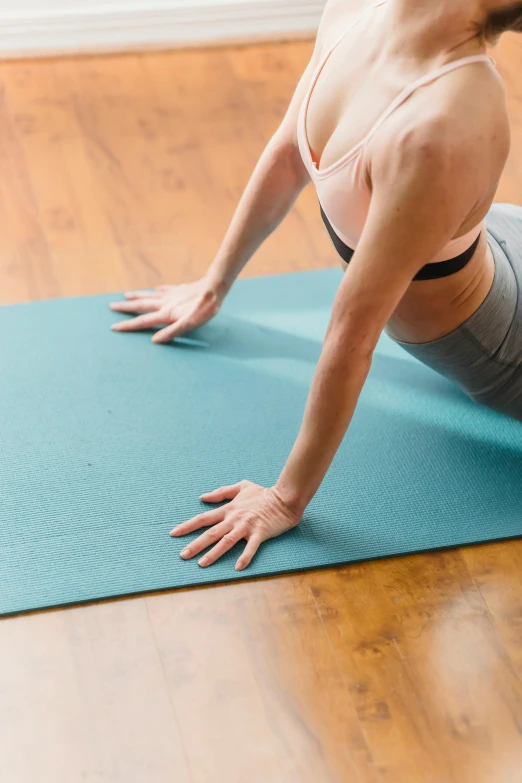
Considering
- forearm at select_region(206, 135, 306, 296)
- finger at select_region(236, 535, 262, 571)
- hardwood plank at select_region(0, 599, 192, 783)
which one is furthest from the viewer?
forearm at select_region(206, 135, 306, 296)

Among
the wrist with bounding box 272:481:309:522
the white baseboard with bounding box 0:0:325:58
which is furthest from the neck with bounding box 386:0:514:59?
the white baseboard with bounding box 0:0:325:58

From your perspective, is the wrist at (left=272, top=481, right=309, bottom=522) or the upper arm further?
the wrist at (left=272, top=481, right=309, bottom=522)

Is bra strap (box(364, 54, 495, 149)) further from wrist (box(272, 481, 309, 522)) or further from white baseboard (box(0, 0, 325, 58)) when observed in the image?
white baseboard (box(0, 0, 325, 58))

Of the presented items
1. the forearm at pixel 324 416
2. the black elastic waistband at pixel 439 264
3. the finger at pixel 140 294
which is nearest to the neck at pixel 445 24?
the black elastic waistband at pixel 439 264

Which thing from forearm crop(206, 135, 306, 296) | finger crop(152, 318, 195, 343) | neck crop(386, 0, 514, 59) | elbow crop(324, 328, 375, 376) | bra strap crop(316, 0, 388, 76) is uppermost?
neck crop(386, 0, 514, 59)

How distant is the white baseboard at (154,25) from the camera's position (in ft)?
10.5

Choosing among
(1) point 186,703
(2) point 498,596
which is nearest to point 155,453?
(1) point 186,703

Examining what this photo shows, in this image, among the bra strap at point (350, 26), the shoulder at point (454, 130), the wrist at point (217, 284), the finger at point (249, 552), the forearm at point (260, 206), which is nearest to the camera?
the shoulder at point (454, 130)

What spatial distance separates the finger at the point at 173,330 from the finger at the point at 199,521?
0.54 metres

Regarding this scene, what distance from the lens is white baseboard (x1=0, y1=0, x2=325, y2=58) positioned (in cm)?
319

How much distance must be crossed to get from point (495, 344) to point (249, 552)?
0.59 m

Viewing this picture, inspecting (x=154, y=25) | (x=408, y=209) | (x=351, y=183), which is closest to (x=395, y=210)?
(x=408, y=209)

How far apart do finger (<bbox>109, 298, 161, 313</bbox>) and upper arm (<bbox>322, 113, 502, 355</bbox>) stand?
83cm

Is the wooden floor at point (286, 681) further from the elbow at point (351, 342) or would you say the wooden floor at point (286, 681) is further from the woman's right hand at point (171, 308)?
the woman's right hand at point (171, 308)
